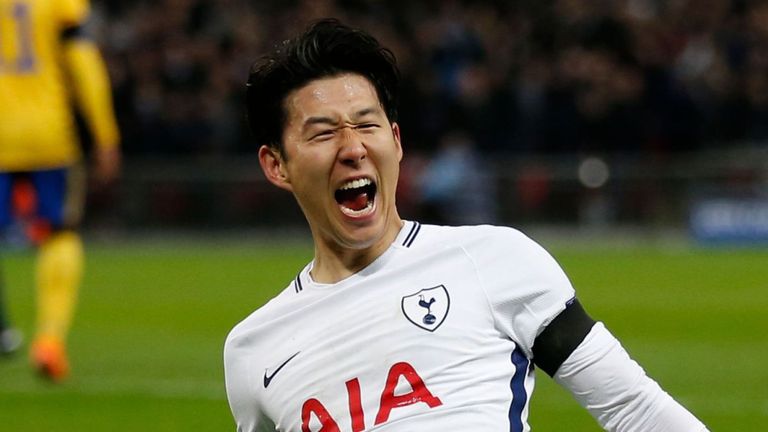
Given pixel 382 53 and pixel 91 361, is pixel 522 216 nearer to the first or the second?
pixel 91 361

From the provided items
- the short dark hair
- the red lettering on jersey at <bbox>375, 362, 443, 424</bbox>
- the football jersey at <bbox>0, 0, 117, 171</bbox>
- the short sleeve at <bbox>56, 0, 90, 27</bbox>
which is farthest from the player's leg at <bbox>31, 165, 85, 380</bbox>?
the red lettering on jersey at <bbox>375, 362, 443, 424</bbox>

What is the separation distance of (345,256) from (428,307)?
0.96 feet

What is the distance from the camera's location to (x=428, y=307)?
3826 mm

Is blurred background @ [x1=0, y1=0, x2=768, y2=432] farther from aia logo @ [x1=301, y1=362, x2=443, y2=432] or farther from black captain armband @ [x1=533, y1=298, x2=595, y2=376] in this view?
black captain armband @ [x1=533, y1=298, x2=595, y2=376]

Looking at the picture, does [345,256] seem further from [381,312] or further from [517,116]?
[517,116]

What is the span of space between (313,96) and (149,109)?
20.5 m

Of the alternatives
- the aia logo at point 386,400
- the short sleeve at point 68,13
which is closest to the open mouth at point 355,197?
the aia logo at point 386,400

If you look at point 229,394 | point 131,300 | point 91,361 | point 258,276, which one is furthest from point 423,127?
point 229,394

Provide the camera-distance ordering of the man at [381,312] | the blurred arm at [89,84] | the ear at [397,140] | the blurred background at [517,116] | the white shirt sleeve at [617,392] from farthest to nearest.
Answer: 1. the blurred background at [517,116]
2. the blurred arm at [89,84]
3. the ear at [397,140]
4. the man at [381,312]
5. the white shirt sleeve at [617,392]

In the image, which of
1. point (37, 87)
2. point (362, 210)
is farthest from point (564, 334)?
point (37, 87)

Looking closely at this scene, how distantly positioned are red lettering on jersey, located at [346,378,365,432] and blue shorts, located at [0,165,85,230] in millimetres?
5997

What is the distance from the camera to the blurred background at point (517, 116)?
69.8 ft

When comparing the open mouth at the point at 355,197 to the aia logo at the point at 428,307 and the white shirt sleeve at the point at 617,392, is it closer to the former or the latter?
the aia logo at the point at 428,307

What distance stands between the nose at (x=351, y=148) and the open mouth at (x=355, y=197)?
0.06m
